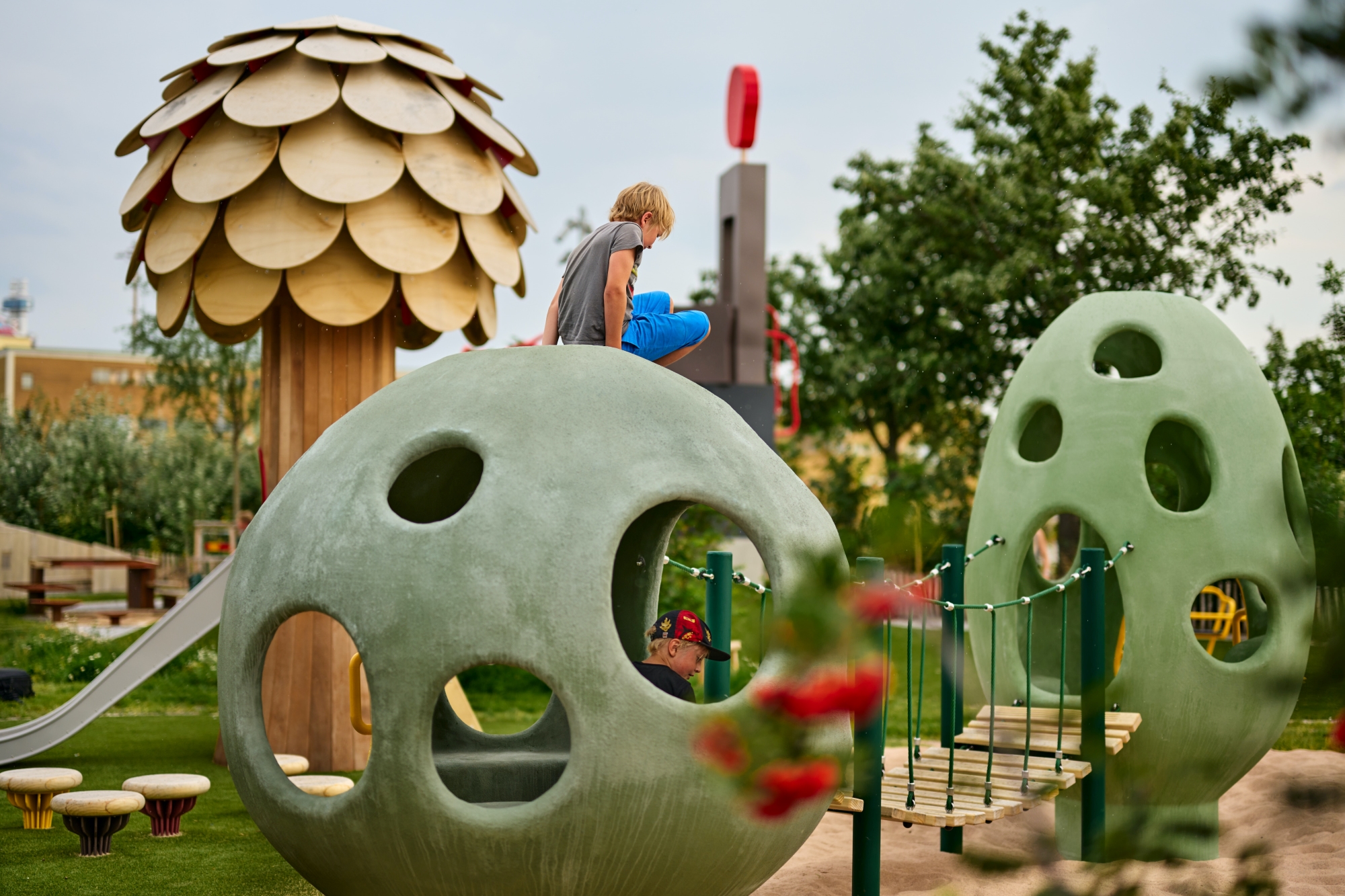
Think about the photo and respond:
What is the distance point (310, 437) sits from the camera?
9109 mm

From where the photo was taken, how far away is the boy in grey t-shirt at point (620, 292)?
5.32 metres

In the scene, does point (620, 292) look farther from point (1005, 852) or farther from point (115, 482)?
point (115, 482)

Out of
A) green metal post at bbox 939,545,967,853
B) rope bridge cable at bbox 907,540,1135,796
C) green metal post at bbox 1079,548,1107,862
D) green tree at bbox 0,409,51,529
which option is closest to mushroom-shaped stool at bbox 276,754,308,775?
rope bridge cable at bbox 907,540,1135,796

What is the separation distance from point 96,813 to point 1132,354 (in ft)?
22.7

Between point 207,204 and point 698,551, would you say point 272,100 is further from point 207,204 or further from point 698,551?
point 698,551

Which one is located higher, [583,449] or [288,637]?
[583,449]

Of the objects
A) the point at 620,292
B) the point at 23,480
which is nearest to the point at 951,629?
the point at 620,292

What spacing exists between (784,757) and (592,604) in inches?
103

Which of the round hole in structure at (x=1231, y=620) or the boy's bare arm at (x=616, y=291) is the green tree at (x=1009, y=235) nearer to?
the round hole in structure at (x=1231, y=620)

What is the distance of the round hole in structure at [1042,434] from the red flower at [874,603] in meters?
7.74

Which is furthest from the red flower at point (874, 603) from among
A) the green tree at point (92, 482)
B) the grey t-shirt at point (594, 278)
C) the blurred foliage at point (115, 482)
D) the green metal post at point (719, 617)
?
the green tree at point (92, 482)

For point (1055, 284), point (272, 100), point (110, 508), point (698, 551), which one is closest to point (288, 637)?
A: point (272, 100)

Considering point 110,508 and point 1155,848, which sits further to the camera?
point 110,508

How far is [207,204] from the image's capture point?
870 cm
